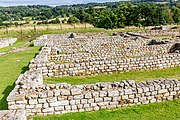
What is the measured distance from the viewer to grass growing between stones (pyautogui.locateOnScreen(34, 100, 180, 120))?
27.7 feet

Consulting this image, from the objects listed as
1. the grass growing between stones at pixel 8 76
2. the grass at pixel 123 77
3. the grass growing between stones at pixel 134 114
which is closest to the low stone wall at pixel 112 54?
the grass growing between stones at pixel 8 76

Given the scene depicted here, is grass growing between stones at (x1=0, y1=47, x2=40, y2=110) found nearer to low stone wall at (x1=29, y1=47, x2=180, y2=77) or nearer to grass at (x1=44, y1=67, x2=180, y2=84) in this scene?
low stone wall at (x1=29, y1=47, x2=180, y2=77)

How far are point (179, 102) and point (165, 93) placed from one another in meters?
0.60

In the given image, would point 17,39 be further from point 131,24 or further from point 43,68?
point 131,24

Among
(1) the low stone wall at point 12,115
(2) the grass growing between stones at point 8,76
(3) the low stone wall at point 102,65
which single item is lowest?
(2) the grass growing between stones at point 8,76

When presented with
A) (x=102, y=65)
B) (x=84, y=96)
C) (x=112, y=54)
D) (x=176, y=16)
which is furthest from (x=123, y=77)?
(x=176, y=16)

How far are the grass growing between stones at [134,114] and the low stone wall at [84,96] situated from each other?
0.20m

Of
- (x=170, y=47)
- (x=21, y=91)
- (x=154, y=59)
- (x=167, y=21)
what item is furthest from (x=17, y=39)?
(x=167, y=21)

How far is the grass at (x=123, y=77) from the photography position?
1319 cm

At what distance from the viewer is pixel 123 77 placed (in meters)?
13.7

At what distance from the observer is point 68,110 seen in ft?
28.6

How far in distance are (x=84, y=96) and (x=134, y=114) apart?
1760mm

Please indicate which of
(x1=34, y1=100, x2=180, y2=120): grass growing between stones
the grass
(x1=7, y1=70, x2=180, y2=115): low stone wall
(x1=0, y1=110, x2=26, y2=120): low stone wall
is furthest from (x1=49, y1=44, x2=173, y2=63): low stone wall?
(x1=0, y1=110, x2=26, y2=120): low stone wall

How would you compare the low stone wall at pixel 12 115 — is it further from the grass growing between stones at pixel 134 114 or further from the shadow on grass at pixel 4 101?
the shadow on grass at pixel 4 101
